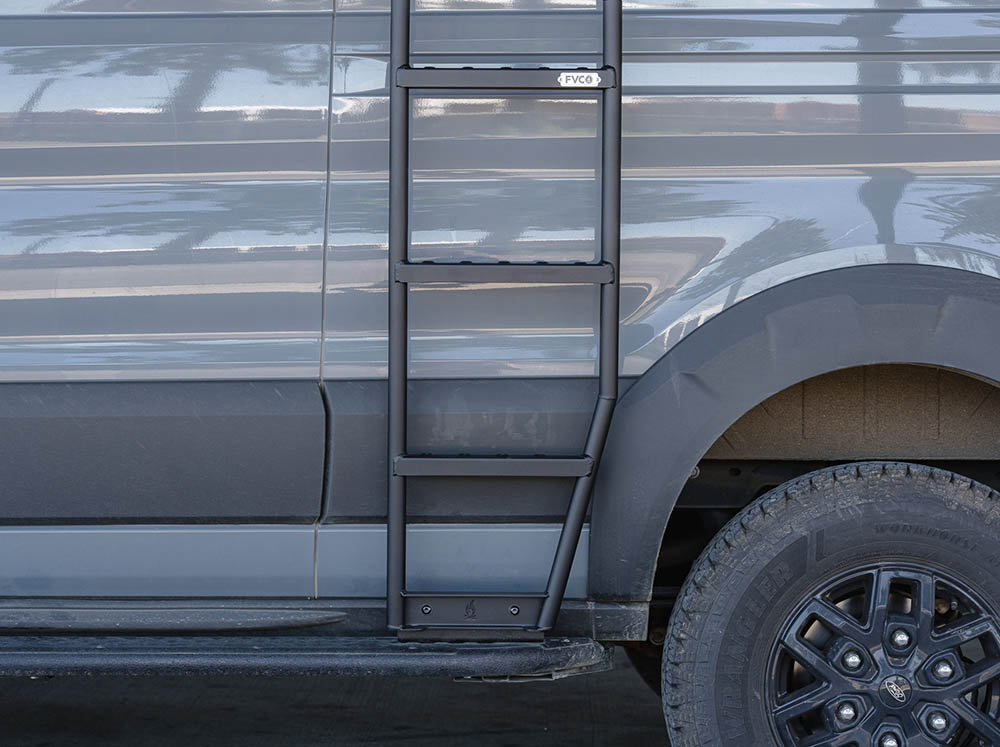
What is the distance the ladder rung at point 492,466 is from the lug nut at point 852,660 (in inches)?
28.5

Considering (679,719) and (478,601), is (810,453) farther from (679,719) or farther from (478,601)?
(478,601)

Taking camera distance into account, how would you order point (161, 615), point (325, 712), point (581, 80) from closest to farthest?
point (581, 80), point (161, 615), point (325, 712)

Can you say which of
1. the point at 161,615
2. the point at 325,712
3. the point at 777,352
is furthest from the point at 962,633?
the point at 325,712

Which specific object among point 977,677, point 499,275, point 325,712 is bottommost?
point 325,712

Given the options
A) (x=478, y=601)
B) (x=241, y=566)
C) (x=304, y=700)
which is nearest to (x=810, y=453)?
(x=478, y=601)

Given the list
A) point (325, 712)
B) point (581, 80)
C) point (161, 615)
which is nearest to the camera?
point (581, 80)

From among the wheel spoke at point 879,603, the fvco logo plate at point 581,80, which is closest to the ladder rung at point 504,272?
the fvco logo plate at point 581,80

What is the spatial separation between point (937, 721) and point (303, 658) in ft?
4.60

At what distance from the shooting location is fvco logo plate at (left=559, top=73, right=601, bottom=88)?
2412mm

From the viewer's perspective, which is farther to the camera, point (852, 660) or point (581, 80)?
point (852, 660)

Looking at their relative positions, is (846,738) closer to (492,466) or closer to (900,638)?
(900,638)

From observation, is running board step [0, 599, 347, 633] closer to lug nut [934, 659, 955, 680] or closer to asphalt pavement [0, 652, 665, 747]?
asphalt pavement [0, 652, 665, 747]

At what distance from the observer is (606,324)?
2447mm

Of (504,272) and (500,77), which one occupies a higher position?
(500,77)
